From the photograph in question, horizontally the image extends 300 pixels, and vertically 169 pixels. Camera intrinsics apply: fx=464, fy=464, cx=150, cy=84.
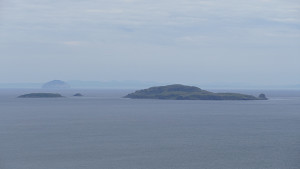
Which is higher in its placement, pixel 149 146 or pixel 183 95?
pixel 183 95

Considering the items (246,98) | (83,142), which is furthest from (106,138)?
(246,98)

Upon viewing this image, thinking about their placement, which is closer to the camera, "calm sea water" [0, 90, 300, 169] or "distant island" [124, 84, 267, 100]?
"calm sea water" [0, 90, 300, 169]

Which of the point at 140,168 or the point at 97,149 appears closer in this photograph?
the point at 140,168

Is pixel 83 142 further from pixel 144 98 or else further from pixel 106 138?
pixel 144 98

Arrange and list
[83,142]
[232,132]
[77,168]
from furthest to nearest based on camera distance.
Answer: [232,132] < [83,142] < [77,168]

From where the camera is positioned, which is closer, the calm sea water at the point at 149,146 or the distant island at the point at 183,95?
the calm sea water at the point at 149,146

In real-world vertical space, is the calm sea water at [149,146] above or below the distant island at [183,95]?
below

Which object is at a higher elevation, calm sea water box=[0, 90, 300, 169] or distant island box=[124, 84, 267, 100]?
distant island box=[124, 84, 267, 100]

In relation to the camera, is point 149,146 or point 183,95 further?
point 183,95
